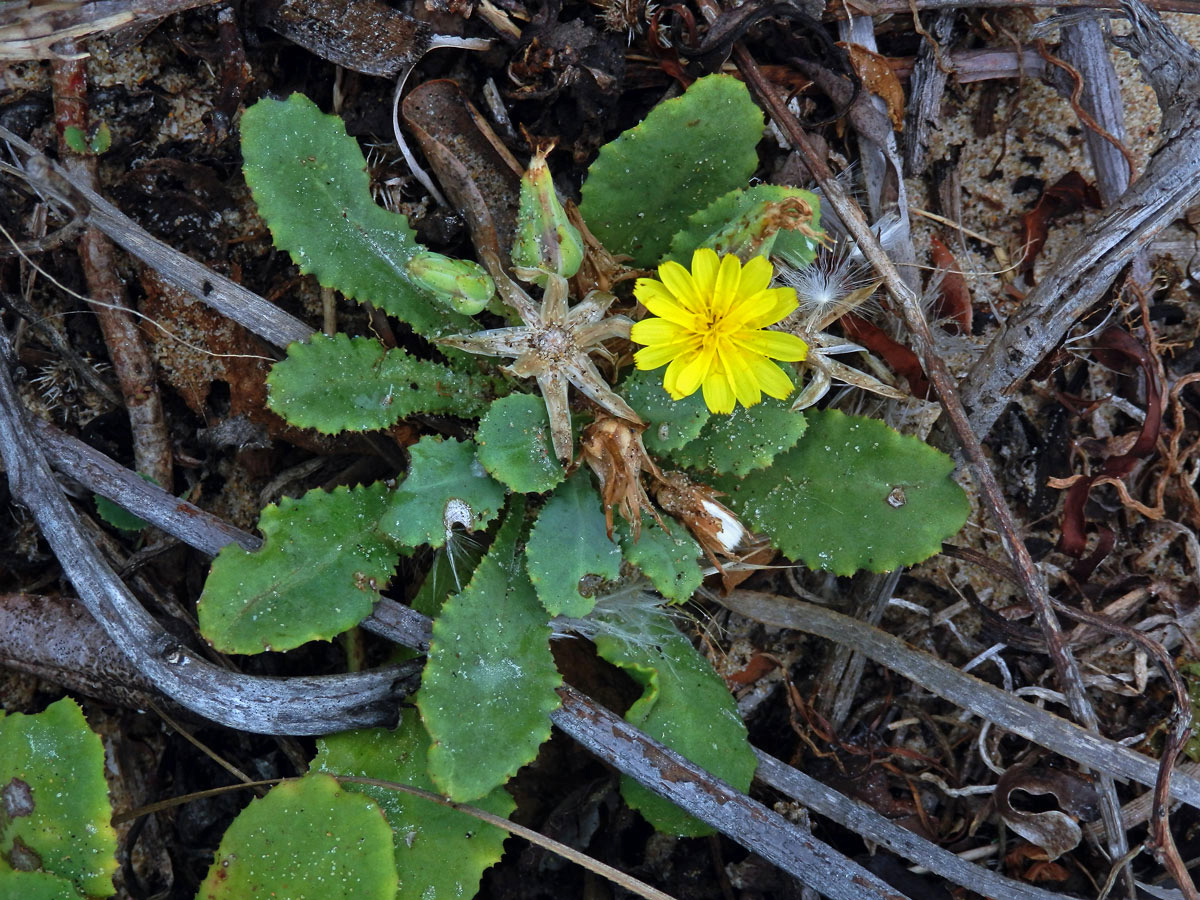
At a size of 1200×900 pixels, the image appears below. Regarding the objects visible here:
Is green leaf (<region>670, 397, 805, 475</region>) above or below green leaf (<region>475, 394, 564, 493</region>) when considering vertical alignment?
below

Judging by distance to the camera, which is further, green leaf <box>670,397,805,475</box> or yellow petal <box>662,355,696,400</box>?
green leaf <box>670,397,805,475</box>

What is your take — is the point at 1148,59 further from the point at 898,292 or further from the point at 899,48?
the point at 898,292

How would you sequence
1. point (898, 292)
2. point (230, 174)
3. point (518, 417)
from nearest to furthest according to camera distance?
point (518, 417), point (898, 292), point (230, 174)

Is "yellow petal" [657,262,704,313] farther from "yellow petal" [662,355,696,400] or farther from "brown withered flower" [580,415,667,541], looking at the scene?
"brown withered flower" [580,415,667,541]

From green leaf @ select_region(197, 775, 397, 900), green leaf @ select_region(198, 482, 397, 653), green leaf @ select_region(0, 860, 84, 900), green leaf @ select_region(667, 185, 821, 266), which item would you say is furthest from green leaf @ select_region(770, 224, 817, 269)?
green leaf @ select_region(0, 860, 84, 900)

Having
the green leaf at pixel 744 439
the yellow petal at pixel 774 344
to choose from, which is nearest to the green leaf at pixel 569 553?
the green leaf at pixel 744 439

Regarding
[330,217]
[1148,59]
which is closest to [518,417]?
[330,217]

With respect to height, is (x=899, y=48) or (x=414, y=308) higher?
(x=899, y=48)
